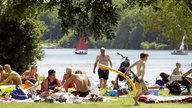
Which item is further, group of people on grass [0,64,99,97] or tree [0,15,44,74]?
tree [0,15,44,74]

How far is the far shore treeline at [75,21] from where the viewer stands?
15.4 ft

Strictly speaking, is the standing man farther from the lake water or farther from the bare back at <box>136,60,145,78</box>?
the lake water

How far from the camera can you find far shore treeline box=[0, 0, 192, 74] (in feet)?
15.4

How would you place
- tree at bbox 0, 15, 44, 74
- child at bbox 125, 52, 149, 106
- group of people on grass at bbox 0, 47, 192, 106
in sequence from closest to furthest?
child at bbox 125, 52, 149, 106
group of people on grass at bbox 0, 47, 192, 106
tree at bbox 0, 15, 44, 74

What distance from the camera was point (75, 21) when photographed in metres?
4.76

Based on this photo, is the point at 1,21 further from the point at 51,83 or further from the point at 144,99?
the point at 144,99

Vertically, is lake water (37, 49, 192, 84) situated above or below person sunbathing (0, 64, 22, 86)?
below

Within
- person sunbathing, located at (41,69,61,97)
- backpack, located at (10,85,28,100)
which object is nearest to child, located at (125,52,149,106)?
person sunbathing, located at (41,69,61,97)

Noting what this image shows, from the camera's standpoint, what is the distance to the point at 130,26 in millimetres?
121938

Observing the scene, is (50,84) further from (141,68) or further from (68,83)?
(141,68)

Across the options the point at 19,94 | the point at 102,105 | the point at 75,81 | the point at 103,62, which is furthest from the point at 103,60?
the point at 102,105

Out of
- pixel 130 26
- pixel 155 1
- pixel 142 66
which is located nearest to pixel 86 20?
pixel 155 1

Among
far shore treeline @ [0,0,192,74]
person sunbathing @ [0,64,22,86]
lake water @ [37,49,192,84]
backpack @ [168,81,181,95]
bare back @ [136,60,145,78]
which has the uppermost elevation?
far shore treeline @ [0,0,192,74]

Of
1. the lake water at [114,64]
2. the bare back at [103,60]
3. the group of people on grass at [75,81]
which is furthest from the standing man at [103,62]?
the lake water at [114,64]
